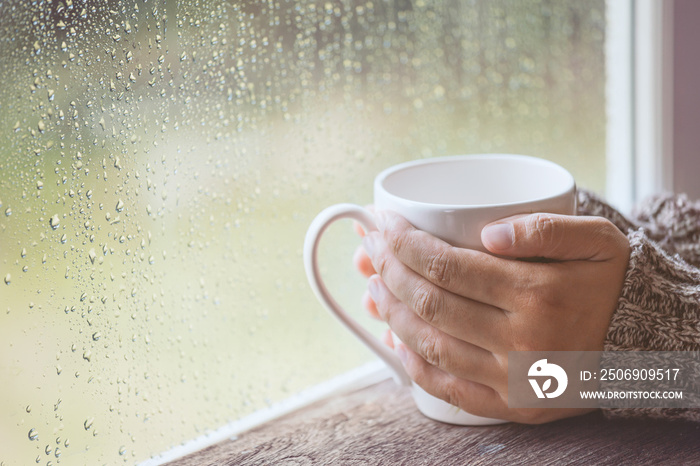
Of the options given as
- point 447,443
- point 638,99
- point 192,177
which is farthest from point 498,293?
point 638,99

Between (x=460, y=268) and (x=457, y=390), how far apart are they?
0.11 meters

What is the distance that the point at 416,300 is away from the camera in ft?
1.61

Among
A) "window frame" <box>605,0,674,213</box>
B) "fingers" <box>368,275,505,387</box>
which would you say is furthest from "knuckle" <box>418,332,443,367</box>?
"window frame" <box>605,0,674,213</box>

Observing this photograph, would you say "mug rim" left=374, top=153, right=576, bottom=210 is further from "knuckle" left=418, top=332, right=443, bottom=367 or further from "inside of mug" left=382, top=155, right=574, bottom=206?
"knuckle" left=418, top=332, right=443, bottom=367

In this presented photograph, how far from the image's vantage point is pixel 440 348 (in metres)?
0.50

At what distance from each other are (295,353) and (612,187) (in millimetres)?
533

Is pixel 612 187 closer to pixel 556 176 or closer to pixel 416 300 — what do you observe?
pixel 556 176

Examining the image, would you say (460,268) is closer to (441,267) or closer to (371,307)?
(441,267)

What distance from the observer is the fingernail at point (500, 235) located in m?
0.45

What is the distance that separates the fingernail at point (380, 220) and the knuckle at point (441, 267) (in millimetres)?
50

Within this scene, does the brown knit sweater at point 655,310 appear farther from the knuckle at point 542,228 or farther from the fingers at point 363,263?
the fingers at point 363,263

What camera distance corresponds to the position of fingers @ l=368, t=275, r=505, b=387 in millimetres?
494

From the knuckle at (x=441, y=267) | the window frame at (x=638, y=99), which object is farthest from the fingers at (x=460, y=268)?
the window frame at (x=638, y=99)

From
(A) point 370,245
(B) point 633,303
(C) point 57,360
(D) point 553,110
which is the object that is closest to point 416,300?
(A) point 370,245
